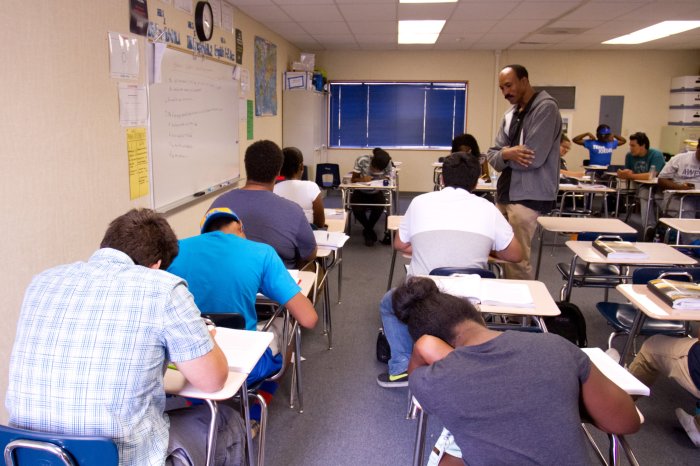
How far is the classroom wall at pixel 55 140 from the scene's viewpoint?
244cm

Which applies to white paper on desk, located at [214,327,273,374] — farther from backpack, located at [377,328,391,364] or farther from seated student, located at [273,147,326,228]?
seated student, located at [273,147,326,228]

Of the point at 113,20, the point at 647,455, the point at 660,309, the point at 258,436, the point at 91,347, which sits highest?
the point at 113,20

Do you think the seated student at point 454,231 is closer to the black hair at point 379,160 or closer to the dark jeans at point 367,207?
the dark jeans at point 367,207

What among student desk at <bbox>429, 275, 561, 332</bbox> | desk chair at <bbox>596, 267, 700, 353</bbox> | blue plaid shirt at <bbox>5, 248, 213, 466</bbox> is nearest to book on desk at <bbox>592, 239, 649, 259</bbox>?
desk chair at <bbox>596, 267, 700, 353</bbox>

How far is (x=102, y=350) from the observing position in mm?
1261

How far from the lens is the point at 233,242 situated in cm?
210

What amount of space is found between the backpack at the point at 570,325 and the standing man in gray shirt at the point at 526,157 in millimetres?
563

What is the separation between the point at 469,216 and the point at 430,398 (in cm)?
148

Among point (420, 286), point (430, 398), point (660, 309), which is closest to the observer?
point (430, 398)

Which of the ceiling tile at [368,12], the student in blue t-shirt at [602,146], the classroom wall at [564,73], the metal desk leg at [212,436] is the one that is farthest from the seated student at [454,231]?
the classroom wall at [564,73]

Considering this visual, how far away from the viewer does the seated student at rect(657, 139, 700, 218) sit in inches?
236

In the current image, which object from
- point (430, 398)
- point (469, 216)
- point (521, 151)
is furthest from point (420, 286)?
point (521, 151)

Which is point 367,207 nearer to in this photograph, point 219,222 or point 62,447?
point 219,222

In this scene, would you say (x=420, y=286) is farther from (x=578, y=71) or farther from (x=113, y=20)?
(x=578, y=71)
